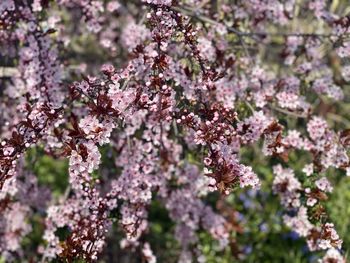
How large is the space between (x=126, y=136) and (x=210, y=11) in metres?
1.34

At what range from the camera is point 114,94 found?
2920mm

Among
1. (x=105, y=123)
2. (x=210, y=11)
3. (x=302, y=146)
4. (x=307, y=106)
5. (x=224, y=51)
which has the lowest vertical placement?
(x=105, y=123)

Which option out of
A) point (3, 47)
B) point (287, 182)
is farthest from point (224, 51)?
point (3, 47)

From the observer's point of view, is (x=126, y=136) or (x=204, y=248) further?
(x=204, y=248)

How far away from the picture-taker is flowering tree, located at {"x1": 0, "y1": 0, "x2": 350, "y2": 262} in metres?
3.01

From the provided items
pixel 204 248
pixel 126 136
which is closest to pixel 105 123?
pixel 126 136

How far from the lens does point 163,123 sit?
160 inches

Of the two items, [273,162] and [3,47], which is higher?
[3,47]

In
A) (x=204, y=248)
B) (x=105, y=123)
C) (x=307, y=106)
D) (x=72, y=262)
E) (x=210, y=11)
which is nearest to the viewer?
(x=105, y=123)

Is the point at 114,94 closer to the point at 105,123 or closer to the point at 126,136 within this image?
the point at 105,123

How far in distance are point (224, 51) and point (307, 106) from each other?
2.52 ft

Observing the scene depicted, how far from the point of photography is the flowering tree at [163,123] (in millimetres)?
3010

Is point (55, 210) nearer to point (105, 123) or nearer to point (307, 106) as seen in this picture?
point (105, 123)

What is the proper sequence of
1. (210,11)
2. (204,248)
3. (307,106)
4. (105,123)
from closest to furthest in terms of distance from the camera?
1. (105,123)
2. (307,106)
3. (210,11)
4. (204,248)
